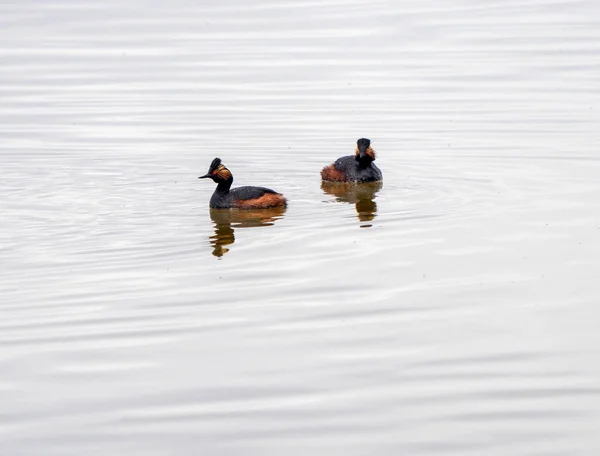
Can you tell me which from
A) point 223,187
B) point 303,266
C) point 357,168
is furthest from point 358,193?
point 303,266

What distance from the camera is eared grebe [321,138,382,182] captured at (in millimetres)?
19844

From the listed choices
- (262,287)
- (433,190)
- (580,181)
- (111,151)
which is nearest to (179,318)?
(262,287)

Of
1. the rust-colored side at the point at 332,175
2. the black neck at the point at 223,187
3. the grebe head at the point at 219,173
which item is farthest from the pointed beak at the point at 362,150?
the black neck at the point at 223,187

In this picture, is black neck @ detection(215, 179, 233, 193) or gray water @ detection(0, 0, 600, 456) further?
black neck @ detection(215, 179, 233, 193)

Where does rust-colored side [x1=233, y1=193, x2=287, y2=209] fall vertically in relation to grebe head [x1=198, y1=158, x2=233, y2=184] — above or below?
below

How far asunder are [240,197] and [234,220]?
0.53m

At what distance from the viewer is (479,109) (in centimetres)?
2622

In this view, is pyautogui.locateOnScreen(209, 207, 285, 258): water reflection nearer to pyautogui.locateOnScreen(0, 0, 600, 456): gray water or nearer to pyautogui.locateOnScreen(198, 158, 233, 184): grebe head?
pyautogui.locateOnScreen(0, 0, 600, 456): gray water

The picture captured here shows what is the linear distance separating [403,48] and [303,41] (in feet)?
10.9

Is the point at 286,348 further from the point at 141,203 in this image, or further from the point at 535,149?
the point at 535,149

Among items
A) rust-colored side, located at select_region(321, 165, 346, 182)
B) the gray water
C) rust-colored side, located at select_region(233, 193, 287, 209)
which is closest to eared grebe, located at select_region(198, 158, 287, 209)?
rust-colored side, located at select_region(233, 193, 287, 209)

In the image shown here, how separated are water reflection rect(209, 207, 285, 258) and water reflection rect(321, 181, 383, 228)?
117 cm

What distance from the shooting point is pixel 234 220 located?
1714cm

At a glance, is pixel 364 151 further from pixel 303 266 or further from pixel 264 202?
pixel 303 266
